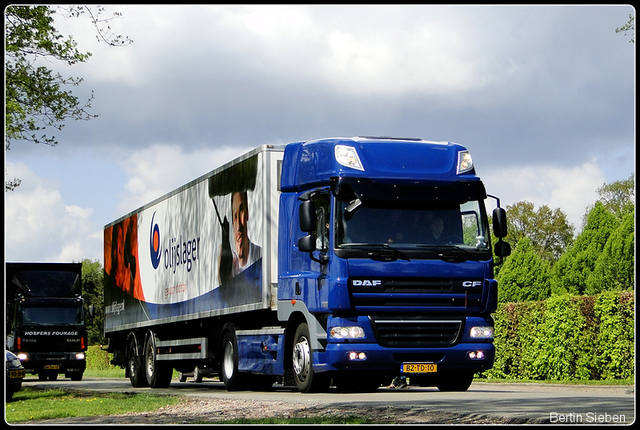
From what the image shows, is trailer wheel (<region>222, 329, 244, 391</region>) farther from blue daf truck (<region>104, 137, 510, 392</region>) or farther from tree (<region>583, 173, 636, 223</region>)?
tree (<region>583, 173, 636, 223</region>)

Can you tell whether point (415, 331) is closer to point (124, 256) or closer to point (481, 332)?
point (481, 332)

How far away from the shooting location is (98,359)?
60000 mm

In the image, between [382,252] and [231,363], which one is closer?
[382,252]

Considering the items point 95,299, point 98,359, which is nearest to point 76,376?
point 98,359

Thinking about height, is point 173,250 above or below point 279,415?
above

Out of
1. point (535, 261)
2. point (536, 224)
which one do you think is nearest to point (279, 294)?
point (535, 261)

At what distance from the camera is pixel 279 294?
16094 millimetres

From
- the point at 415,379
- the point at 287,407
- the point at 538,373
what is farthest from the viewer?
the point at 538,373

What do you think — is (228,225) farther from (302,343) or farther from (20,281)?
(20,281)

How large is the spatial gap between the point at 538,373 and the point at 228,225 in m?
11.7

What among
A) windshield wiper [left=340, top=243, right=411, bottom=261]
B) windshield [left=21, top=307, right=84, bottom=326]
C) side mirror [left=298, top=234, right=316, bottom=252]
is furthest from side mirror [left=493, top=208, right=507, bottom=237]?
windshield [left=21, top=307, right=84, bottom=326]

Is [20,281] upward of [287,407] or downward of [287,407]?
upward

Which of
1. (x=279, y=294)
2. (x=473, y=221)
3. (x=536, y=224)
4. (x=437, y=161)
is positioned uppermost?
(x=536, y=224)

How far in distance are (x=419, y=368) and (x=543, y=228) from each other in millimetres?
63182
